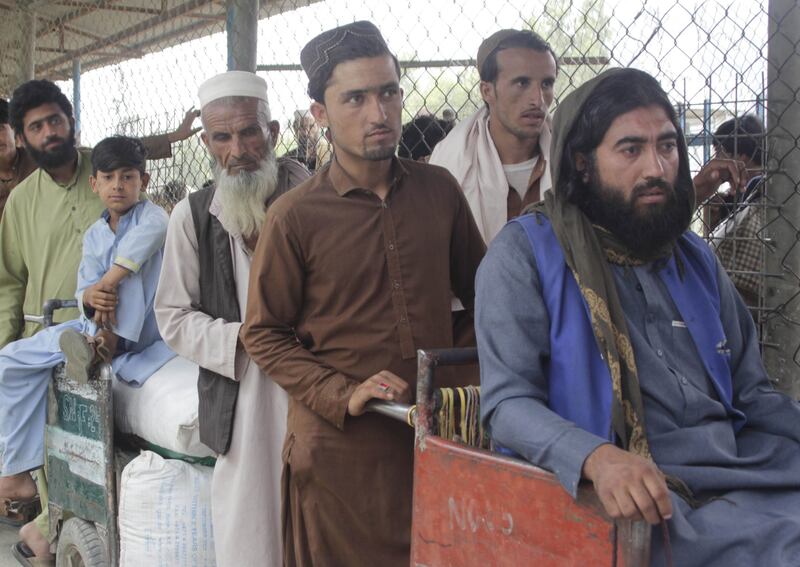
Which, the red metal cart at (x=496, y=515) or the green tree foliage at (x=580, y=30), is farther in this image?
the green tree foliage at (x=580, y=30)

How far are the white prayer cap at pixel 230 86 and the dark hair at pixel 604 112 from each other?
1421 millimetres

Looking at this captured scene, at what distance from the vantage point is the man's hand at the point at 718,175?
3018 millimetres

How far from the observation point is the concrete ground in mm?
4555

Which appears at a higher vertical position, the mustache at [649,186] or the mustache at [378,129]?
the mustache at [378,129]

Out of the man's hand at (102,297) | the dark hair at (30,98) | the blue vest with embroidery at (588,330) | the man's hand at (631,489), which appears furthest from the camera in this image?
the dark hair at (30,98)

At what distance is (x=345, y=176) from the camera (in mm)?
2674

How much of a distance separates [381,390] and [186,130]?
9.67ft

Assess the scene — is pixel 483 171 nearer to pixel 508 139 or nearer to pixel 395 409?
pixel 508 139

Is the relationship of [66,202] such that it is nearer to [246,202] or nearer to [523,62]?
[246,202]

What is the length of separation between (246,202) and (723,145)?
1.97m

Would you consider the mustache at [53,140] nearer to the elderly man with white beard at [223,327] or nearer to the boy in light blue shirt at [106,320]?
the boy in light blue shirt at [106,320]

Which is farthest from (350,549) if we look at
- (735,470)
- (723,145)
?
(723,145)

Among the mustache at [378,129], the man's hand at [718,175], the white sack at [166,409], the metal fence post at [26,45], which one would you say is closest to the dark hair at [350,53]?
the mustache at [378,129]

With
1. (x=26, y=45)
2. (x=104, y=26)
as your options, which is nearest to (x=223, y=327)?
(x=26, y=45)
